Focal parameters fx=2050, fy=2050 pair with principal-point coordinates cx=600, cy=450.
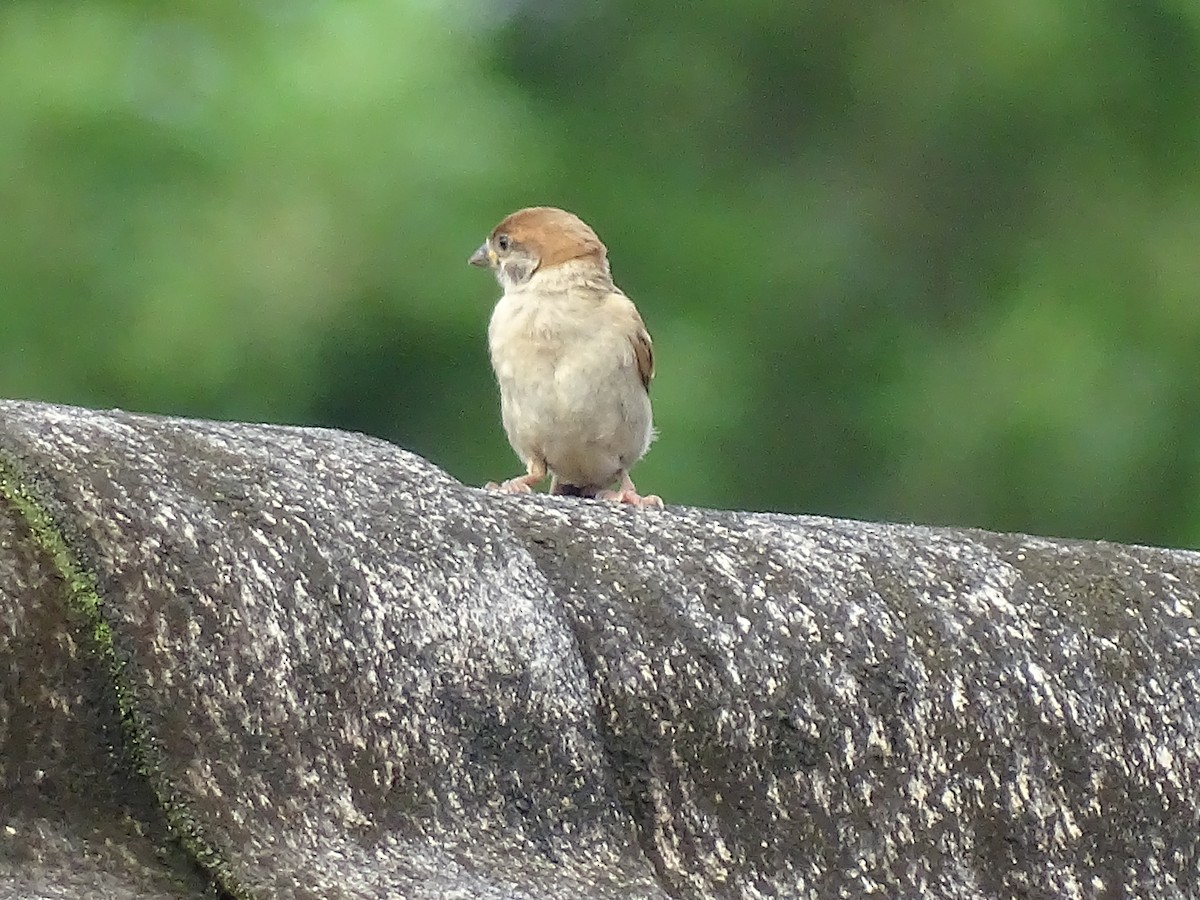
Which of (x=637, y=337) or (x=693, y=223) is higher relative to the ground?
(x=693, y=223)

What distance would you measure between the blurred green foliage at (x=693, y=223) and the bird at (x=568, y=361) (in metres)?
3.36

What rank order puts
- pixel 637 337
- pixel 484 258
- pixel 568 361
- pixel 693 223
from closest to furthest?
pixel 568 361 < pixel 637 337 < pixel 484 258 < pixel 693 223

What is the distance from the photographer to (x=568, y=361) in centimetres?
348

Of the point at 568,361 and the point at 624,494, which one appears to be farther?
the point at 568,361

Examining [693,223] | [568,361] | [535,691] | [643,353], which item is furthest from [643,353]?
[693,223]

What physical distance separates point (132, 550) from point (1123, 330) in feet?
25.6

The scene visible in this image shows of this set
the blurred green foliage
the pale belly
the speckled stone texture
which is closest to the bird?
the pale belly

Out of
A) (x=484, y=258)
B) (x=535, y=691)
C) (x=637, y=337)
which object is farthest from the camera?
(x=484, y=258)

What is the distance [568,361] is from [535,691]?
1672 mm

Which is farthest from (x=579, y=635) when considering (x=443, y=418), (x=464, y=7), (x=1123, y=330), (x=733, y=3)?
(x=733, y=3)

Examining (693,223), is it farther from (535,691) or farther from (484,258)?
(535,691)

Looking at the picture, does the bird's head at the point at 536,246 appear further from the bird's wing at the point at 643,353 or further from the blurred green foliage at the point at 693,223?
the blurred green foliage at the point at 693,223

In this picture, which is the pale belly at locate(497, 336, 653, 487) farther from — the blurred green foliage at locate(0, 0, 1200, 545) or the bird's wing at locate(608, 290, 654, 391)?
the blurred green foliage at locate(0, 0, 1200, 545)

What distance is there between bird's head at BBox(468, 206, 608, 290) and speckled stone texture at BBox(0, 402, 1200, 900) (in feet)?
4.15
